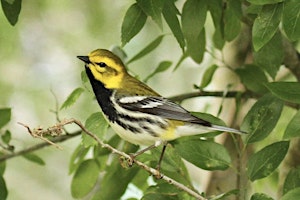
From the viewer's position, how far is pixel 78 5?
538 cm

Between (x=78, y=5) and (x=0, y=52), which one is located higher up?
(x=78, y=5)

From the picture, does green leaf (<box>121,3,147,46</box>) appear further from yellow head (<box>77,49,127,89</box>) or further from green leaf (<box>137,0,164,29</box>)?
yellow head (<box>77,49,127,89</box>)

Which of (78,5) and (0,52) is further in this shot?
(78,5)

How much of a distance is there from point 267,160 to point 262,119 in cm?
18

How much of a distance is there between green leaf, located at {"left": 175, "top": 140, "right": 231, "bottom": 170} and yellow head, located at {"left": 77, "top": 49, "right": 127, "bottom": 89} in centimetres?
44

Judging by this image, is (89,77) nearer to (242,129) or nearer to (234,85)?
(242,129)

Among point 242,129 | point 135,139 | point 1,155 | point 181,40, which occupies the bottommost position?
point 1,155

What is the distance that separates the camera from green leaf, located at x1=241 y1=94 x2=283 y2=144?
229cm

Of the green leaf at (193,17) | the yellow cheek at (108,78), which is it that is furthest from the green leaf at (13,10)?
the green leaf at (193,17)

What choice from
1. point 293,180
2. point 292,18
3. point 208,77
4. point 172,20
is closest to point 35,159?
point 208,77

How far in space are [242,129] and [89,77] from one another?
0.62m

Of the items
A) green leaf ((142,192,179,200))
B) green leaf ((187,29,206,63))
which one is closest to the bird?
green leaf ((142,192,179,200))

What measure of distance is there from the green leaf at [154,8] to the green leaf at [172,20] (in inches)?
3.3

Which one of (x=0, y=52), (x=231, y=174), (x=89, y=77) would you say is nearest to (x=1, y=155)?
(x=89, y=77)
